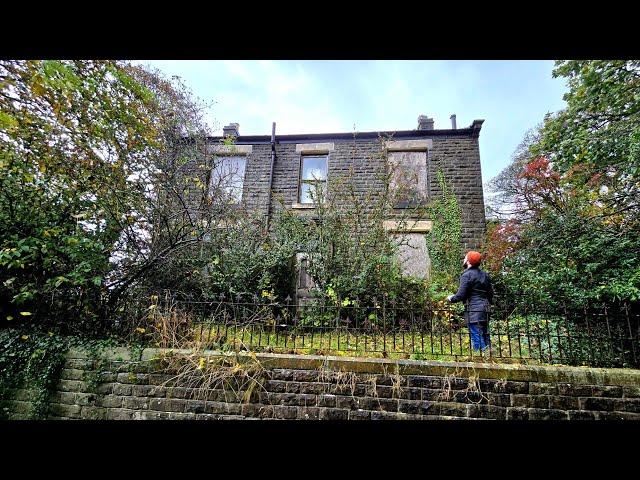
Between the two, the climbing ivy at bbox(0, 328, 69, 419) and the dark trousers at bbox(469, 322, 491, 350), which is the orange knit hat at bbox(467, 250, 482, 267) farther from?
the climbing ivy at bbox(0, 328, 69, 419)

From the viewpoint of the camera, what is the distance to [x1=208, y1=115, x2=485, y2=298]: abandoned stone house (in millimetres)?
10875

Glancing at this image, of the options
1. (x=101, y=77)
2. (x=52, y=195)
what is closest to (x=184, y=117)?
(x=101, y=77)

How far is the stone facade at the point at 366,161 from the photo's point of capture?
441 inches

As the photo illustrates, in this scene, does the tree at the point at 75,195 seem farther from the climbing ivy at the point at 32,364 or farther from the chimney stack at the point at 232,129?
the chimney stack at the point at 232,129

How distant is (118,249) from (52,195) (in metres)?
1.33

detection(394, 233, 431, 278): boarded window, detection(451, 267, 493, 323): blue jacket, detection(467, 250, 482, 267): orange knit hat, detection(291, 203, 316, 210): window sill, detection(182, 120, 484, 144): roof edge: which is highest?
detection(182, 120, 484, 144): roof edge

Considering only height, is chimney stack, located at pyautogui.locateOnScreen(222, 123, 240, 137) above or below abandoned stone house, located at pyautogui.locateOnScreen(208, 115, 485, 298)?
above

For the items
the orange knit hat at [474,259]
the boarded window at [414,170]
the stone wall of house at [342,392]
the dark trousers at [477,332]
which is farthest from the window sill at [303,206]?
the stone wall of house at [342,392]

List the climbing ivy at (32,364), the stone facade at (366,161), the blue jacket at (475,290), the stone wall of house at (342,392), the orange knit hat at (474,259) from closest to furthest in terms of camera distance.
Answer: the stone wall of house at (342,392) < the climbing ivy at (32,364) < the blue jacket at (475,290) < the orange knit hat at (474,259) < the stone facade at (366,161)

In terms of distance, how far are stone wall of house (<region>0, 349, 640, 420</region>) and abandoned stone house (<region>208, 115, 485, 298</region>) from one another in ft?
21.7

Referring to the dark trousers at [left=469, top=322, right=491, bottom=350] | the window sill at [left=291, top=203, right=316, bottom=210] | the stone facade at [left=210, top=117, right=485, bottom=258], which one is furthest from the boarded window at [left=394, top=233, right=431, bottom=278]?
the dark trousers at [left=469, top=322, right=491, bottom=350]

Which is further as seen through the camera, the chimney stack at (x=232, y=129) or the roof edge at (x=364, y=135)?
the chimney stack at (x=232, y=129)

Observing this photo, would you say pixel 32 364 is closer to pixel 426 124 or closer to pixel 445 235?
pixel 445 235
